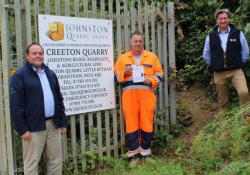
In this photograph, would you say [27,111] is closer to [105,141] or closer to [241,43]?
[105,141]

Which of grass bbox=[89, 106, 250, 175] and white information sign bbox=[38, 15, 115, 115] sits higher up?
white information sign bbox=[38, 15, 115, 115]

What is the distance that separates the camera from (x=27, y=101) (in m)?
3.19

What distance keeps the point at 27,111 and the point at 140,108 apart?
1.83m

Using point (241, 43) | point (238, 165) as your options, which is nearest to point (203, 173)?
point (238, 165)

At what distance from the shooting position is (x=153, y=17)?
5.03 m

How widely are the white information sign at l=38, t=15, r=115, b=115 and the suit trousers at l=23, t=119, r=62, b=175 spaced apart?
572mm

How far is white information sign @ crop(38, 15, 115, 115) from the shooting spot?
3797 mm

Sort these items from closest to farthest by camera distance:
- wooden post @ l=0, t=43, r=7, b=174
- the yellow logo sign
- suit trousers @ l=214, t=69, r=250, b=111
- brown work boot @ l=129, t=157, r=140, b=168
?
wooden post @ l=0, t=43, r=7, b=174 → the yellow logo sign → brown work boot @ l=129, t=157, r=140, b=168 → suit trousers @ l=214, t=69, r=250, b=111

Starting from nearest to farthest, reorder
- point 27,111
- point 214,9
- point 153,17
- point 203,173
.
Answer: point 27,111 → point 203,173 → point 153,17 → point 214,9

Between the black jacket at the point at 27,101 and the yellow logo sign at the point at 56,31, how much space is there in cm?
72

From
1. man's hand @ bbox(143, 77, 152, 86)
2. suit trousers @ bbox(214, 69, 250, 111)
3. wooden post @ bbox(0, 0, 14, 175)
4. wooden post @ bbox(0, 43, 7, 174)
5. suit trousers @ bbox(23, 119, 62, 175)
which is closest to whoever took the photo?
suit trousers @ bbox(23, 119, 62, 175)

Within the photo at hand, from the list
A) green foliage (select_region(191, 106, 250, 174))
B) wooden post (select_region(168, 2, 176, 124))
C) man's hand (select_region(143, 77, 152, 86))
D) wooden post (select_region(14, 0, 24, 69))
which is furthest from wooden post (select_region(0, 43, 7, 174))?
wooden post (select_region(168, 2, 176, 124))

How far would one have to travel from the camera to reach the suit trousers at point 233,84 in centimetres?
461

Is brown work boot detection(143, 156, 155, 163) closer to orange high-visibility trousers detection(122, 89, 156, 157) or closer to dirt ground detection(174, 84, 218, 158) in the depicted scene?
orange high-visibility trousers detection(122, 89, 156, 157)
